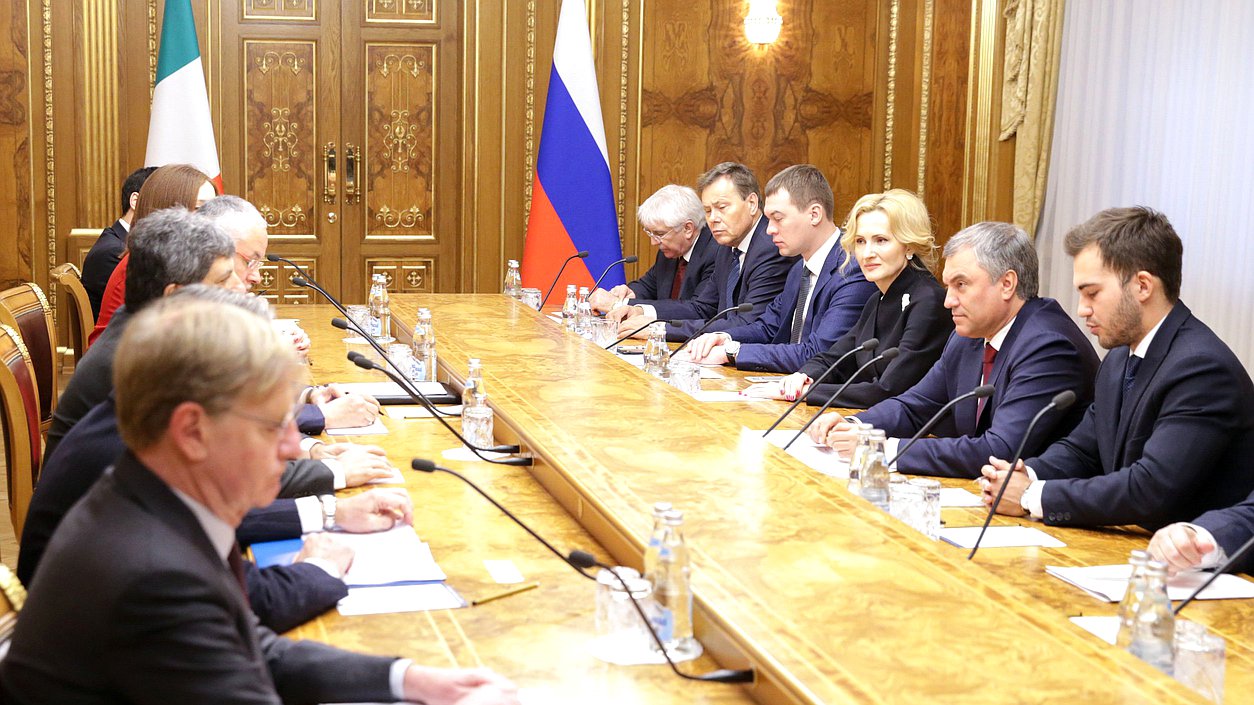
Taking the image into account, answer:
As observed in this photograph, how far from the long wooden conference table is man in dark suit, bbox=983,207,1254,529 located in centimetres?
9

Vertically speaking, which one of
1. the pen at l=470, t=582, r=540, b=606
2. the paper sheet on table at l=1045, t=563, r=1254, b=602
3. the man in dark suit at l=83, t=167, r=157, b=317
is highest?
the man in dark suit at l=83, t=167, r=157, b=317

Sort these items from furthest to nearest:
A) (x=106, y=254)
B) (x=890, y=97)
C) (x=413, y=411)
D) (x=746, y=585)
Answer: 1. (x=890, y=97)
2. (x=106, y=254)
3. (x=413, y=411)
4. (x=746, y=585)

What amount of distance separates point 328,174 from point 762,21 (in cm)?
→ 272

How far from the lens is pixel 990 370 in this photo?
3.55 metres

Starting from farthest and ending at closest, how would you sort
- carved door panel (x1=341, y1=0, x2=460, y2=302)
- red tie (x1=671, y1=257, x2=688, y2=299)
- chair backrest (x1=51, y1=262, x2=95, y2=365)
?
carved door panel (x1=341, y1=0, x2=460, y2=302) < red tie (x1=671, y1=257, x2=688, y2=299) < chair backrest (x1=51, y1=262, x2=95, y2=365)

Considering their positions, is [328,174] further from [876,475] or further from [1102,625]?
[1102,625]

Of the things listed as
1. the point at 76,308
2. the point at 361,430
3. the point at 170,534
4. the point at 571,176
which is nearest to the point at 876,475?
the point at 361,430

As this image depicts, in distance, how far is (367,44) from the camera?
26.5 ft

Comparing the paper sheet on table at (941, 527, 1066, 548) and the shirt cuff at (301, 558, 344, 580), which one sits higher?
the shirt cuff at (301, 558, 344, 580)

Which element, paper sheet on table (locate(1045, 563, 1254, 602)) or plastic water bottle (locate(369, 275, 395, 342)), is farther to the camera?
plastic water bottle (locate(369, 275, 395, 342))

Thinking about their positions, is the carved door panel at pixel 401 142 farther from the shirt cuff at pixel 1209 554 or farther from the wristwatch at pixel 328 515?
the shirt cuff at pixel 1209 554

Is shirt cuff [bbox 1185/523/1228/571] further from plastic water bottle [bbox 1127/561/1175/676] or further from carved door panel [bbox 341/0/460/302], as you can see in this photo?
carved door panel [bbox 341/0/460/302]

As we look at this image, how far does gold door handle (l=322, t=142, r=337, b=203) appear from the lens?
814 centimetres

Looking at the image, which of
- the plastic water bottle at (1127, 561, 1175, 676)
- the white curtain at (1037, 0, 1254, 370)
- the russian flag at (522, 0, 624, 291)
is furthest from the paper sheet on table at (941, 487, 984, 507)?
the russian flag at (522, 0, 624, 291)
